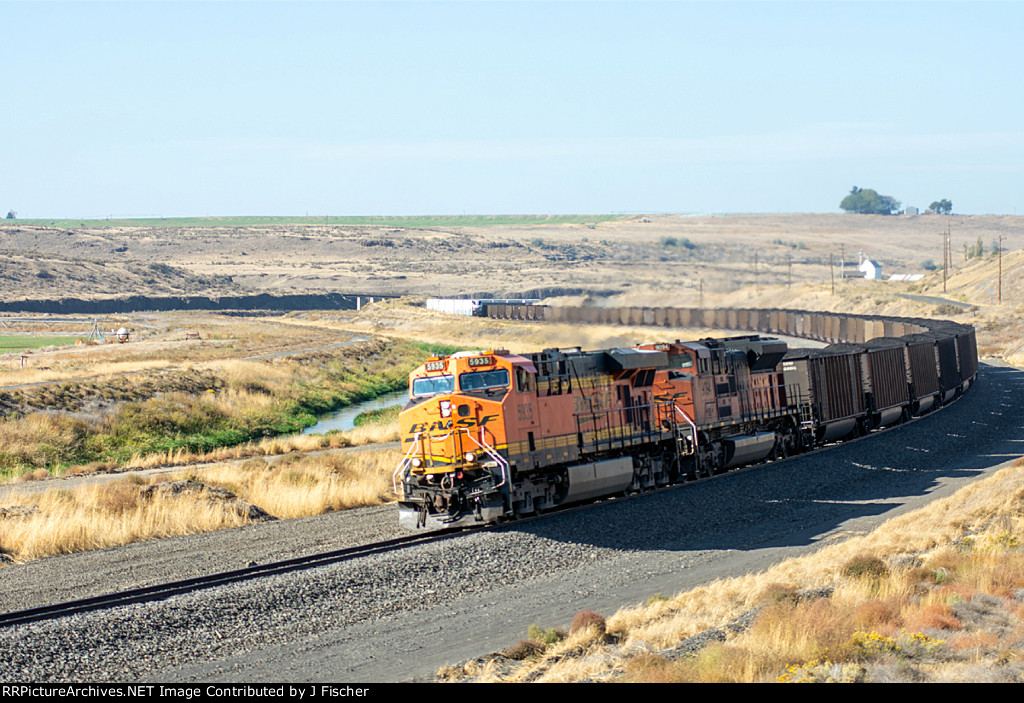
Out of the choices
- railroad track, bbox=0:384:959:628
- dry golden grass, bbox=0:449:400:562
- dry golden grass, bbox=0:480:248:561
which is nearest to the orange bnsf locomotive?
railroad track, bbox=0:384:959:628

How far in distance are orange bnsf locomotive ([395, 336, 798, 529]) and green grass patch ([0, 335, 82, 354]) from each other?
59.2 metres

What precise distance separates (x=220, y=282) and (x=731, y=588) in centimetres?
18754

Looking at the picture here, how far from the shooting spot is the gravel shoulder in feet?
45.0

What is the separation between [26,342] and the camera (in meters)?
83.6

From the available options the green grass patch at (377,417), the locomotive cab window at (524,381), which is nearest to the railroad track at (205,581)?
the locomotive cab window at (524,381)

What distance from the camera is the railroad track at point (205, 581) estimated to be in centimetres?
1527

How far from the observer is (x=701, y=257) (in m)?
67.8

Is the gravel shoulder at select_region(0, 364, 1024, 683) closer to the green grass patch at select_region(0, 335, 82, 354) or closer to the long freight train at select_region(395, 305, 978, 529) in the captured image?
the long freight train at select_region(395, 305, 978, 529)

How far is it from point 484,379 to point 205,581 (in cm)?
710

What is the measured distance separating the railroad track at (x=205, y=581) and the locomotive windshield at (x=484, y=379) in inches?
121

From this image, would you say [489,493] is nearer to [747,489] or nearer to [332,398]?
[747,489]

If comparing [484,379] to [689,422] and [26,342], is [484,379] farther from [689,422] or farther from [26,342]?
[26,342]

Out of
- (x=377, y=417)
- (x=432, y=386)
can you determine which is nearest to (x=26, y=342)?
(x=377, y=417)
